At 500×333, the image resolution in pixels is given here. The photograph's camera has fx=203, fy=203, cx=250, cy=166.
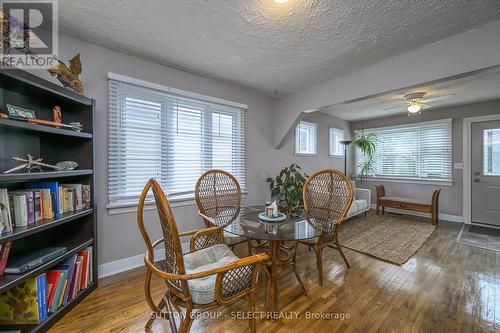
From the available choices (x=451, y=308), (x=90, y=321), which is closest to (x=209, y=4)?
(x=90, y=321)

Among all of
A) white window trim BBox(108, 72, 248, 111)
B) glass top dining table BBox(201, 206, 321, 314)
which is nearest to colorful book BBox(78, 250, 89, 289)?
glass top dining table BBox(201, 206, 321, 314)

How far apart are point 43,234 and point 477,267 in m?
4.52

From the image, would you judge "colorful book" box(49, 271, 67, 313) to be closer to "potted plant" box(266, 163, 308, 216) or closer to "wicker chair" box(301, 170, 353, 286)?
"wicker chair" box(301, 170, 353, 286)

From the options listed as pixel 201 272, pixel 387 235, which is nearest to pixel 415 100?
pixel 387 235

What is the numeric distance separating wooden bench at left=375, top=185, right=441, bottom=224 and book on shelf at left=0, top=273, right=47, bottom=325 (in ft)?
18.3

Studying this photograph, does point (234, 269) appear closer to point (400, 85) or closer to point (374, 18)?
point (374, 18)

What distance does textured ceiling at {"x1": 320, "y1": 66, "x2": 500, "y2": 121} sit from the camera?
2.80 metres

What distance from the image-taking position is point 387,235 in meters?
3.38

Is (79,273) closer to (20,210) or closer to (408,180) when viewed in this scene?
(20,210)

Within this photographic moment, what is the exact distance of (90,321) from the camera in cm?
152

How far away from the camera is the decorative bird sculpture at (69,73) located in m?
1.66

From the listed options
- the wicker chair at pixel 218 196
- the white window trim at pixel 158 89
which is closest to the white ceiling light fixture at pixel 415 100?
the white window trim at pixel 158 89

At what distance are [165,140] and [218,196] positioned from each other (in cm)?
95

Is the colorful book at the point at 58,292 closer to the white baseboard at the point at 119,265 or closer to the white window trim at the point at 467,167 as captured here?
the white baseboard at the point at 119,265
